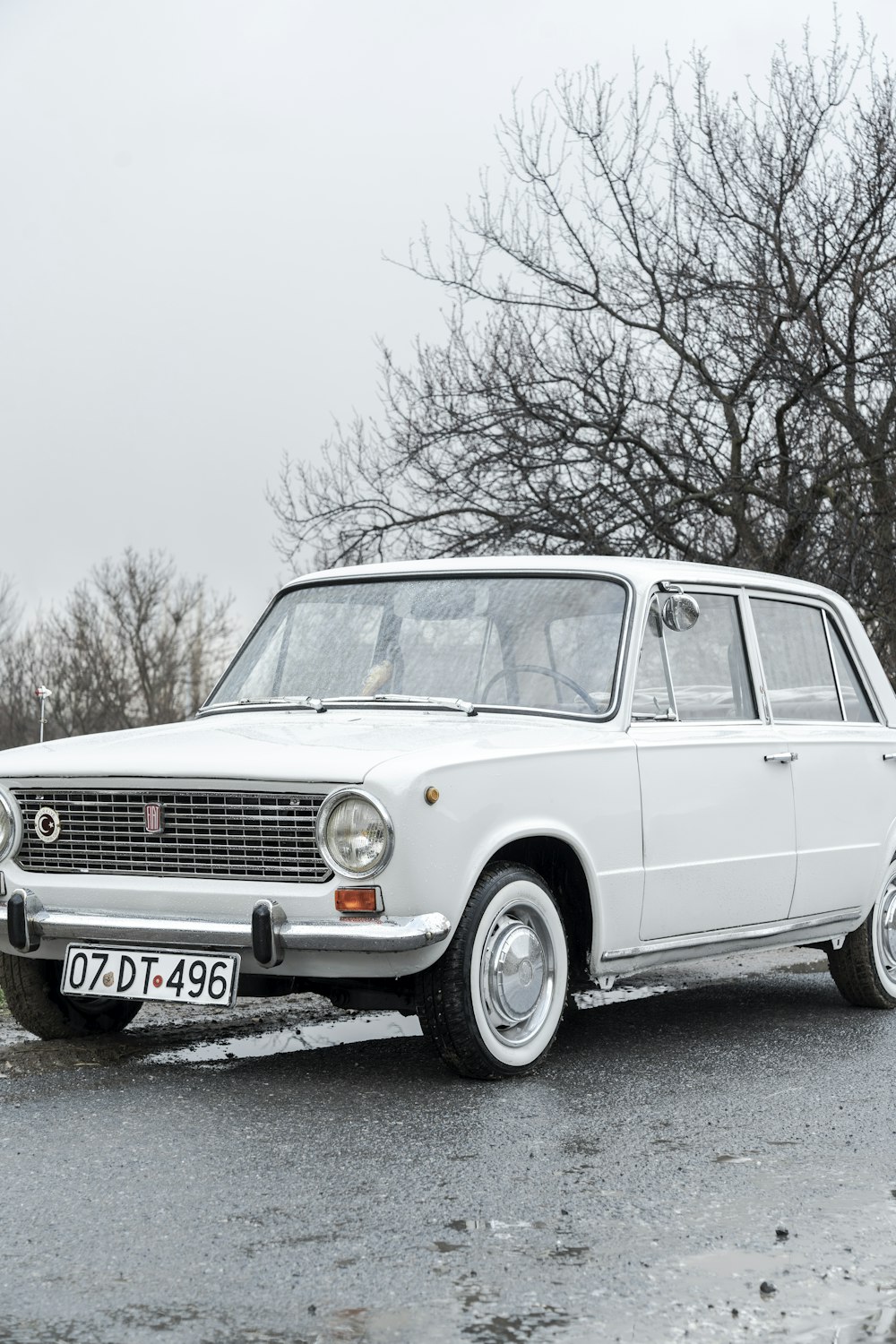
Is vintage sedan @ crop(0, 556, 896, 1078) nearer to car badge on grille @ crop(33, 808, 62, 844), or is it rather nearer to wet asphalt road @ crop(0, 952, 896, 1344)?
car badge on grille @ crop(33, 808, 62, 844)

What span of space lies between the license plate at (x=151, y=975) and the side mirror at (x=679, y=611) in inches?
88.8

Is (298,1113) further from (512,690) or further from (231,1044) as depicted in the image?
(512,690)

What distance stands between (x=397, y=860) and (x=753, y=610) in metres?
2.71

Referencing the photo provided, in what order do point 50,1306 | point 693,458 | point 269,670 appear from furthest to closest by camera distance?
point 693,458 → point 269,670 → point 50,1306

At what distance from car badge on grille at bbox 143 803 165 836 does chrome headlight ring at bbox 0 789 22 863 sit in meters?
0.56

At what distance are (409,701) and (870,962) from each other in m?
2.63

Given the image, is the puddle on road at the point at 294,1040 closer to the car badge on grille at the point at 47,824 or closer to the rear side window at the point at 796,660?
the car badge on grille at the point at 47,824

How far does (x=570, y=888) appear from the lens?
6.13 m

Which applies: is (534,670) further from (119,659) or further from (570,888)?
(119,659)

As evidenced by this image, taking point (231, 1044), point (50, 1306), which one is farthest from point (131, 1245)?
point (231, 1044)

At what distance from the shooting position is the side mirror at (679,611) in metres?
6.75

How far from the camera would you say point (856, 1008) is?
784 centimetres

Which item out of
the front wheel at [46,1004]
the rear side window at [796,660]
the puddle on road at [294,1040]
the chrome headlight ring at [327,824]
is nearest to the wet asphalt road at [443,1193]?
the puddle on road at [294,1040]

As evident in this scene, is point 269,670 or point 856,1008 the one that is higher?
point 269,670
